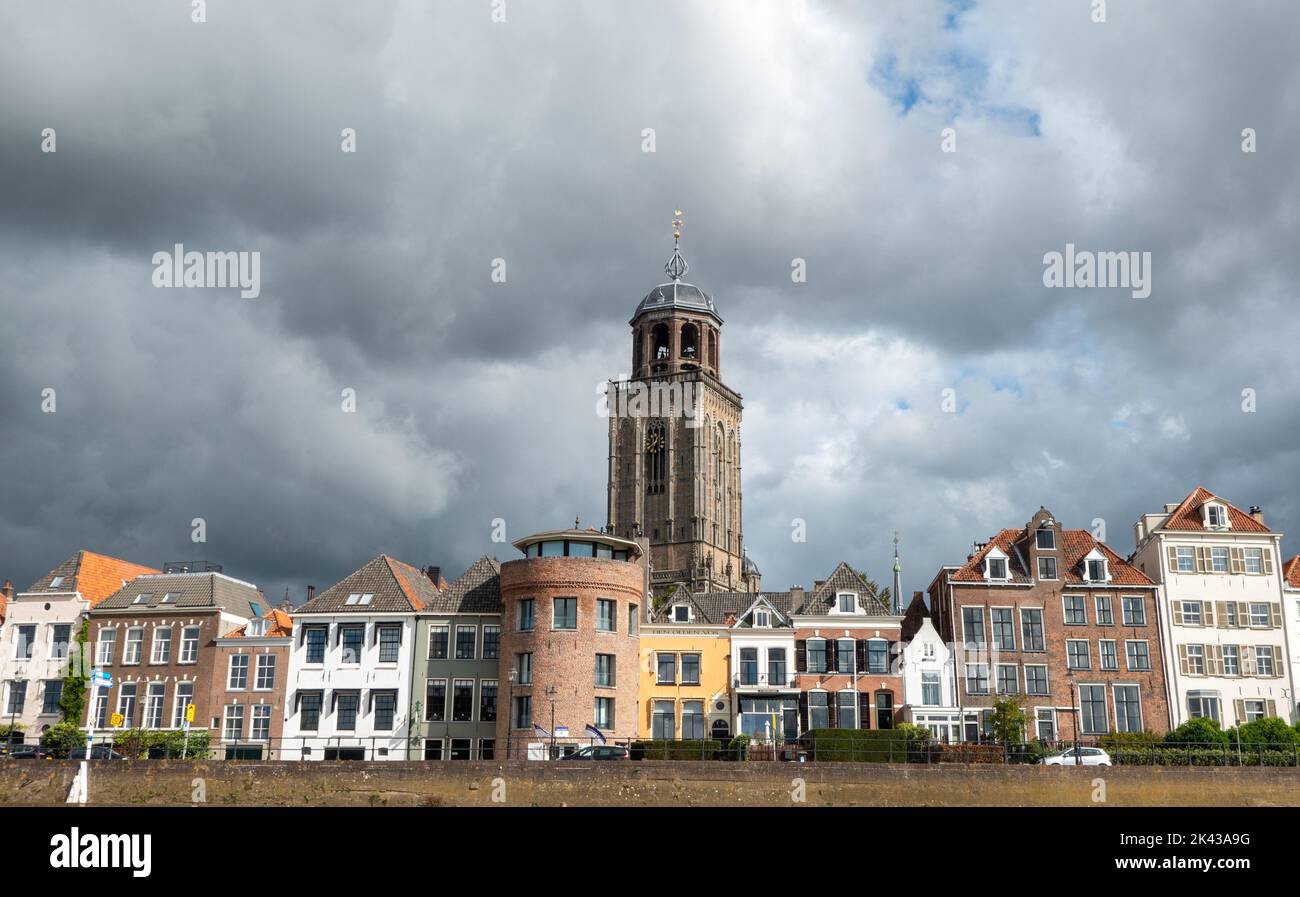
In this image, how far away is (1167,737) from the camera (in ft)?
197

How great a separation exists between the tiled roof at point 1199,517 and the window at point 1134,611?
4.30 metres

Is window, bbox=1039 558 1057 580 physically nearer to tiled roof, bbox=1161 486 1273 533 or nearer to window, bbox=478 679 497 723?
tiled roof, bbox=1161 486 1273 533

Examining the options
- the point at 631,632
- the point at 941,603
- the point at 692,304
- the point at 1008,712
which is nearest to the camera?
Result: the point at 1008,712

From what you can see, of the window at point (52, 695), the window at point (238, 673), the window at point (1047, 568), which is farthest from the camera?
the window at point (52, 695)

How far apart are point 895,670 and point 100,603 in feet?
141

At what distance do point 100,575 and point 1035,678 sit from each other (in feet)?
169

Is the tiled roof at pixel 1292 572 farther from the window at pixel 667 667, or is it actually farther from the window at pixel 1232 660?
the window at pixel 667 667

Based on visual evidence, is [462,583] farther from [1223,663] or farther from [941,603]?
[1223,663]

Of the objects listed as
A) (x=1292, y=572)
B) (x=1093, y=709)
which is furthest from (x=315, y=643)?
(x=1292, y=572)

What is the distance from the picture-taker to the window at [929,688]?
210 ft

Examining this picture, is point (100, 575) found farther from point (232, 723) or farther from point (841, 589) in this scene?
point (841, 589)

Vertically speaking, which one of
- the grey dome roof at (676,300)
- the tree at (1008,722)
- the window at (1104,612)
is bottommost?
the tree at (1008,722)

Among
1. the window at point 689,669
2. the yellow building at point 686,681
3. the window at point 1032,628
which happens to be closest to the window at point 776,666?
the yellow building at point 686,681
